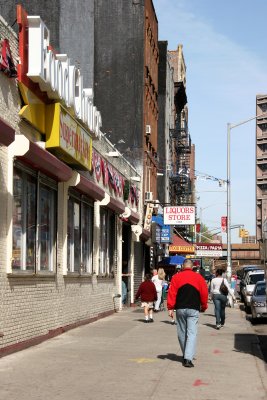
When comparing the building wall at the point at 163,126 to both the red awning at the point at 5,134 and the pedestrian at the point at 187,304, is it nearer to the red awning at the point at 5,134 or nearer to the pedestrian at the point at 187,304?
the pedestrian at the point at 187,304

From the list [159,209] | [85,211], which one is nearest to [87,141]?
[85,211]

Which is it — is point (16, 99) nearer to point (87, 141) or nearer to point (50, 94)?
point (50, 94)

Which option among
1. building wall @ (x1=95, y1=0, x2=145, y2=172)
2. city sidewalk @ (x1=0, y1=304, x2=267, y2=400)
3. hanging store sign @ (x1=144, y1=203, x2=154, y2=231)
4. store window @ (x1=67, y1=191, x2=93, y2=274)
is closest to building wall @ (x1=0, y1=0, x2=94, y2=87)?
building wall @ (x1=95, y1=0, x2=145, y2=172)

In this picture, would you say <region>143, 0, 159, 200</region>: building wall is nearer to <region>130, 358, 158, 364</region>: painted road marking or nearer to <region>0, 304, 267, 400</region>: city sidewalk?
<region>0, 304, 267, 400</region>: city sidewalk

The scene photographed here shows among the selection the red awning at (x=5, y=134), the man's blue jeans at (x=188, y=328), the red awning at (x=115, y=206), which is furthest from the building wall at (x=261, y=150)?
the red awning at (x=5, y=134)

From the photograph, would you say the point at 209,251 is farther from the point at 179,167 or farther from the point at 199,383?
the point at 199,383

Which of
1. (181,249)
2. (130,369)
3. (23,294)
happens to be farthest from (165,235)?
(130,369)

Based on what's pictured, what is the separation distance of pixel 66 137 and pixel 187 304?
529 cm

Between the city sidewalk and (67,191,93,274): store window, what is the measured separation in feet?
6.95

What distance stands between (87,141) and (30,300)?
5.34m

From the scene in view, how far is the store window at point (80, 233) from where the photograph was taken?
17797mm

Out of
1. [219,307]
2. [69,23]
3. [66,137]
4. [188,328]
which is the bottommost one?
[219,307]

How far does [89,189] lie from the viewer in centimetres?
1795

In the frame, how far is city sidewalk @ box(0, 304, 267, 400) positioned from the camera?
890cm
